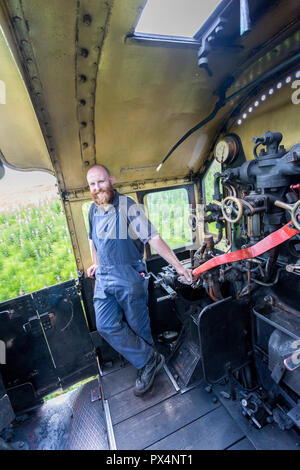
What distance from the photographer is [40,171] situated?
2.52 m

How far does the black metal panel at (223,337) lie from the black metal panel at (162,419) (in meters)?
0.25

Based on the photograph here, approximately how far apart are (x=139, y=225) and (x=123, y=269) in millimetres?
490

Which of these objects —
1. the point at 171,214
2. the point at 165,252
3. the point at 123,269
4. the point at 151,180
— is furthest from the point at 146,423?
the point at 151,180

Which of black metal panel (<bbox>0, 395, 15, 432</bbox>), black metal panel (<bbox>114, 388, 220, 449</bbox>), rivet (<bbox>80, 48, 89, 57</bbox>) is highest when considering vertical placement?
rivet (<bbox>80, 48, 89, 57</bbox>)

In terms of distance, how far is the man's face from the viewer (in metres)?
2.19

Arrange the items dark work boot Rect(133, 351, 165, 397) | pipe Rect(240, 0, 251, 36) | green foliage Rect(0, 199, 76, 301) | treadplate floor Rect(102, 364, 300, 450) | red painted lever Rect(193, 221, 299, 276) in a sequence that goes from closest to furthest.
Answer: pipe Rect(240, 0, 251, 36)
red painted lever Rect(193, 221, 299, 276)
treadplate floor Rect(102, 364, 300, 450)
dark work boot Rect(133, 351, 165, 397)
green foliage Rect(0, 199, 76, 301)

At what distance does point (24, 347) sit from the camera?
2500 millimetres

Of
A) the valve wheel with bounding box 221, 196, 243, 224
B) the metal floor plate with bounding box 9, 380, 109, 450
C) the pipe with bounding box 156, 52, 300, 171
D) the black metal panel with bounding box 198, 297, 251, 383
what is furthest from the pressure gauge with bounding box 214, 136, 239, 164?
the metal floor plate with bounding box 9, 380, 109, 450

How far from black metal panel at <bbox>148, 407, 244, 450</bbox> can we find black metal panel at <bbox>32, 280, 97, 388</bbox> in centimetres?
135

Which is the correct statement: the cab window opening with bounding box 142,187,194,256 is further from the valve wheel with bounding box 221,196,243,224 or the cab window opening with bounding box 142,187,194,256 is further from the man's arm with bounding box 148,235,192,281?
the valve wheel with bounding box 221,196,243,224

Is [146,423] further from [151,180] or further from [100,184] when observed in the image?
[151,180]

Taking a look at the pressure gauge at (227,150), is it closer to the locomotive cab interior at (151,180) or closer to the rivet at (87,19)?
the locomotive cab interior at (151,180)
